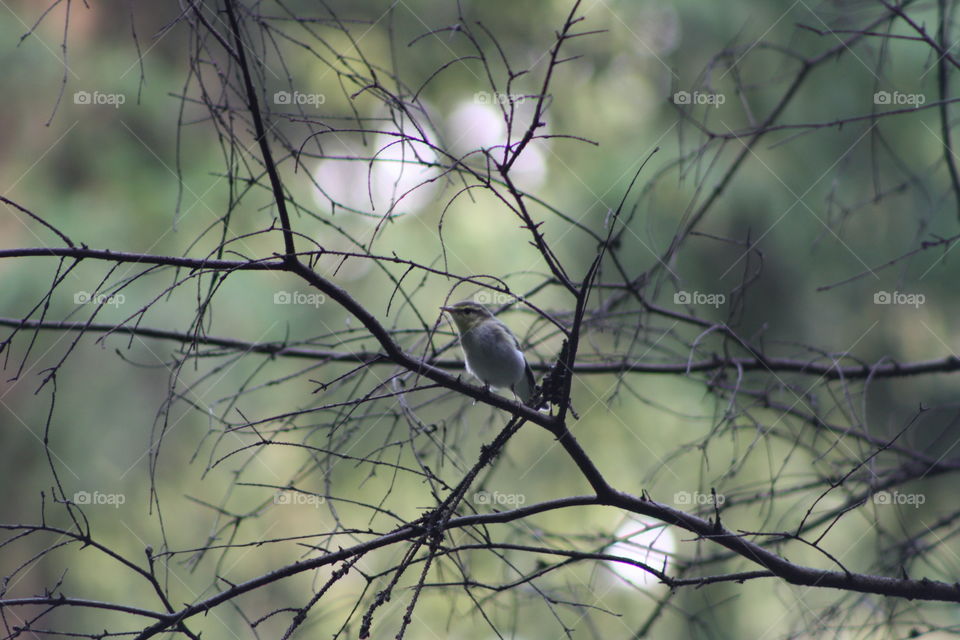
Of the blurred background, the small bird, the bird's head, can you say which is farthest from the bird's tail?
the blurred background

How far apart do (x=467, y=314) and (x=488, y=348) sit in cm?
31

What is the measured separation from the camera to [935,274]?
16.0 ft

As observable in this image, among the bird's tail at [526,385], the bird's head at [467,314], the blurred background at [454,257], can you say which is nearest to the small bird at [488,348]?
the bird's head at [467,314]

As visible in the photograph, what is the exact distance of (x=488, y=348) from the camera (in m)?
3.75

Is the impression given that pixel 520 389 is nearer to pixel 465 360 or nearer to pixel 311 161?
pixel 465 360

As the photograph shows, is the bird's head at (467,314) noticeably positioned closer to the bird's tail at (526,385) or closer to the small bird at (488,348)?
the small bird at (488,348)

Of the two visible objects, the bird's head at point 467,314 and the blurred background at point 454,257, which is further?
the blurred background at point 454,257

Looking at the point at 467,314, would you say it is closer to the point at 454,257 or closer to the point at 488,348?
the point at 488,348

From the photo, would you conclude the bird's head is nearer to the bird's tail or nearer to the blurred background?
the bird's tail

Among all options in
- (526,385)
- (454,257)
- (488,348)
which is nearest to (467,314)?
(488,348)

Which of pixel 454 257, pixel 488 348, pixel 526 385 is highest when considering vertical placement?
pixel 454 257

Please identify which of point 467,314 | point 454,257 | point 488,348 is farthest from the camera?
point 454,257

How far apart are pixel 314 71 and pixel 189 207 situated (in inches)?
62.4

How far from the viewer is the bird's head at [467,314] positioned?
12.6 ft
